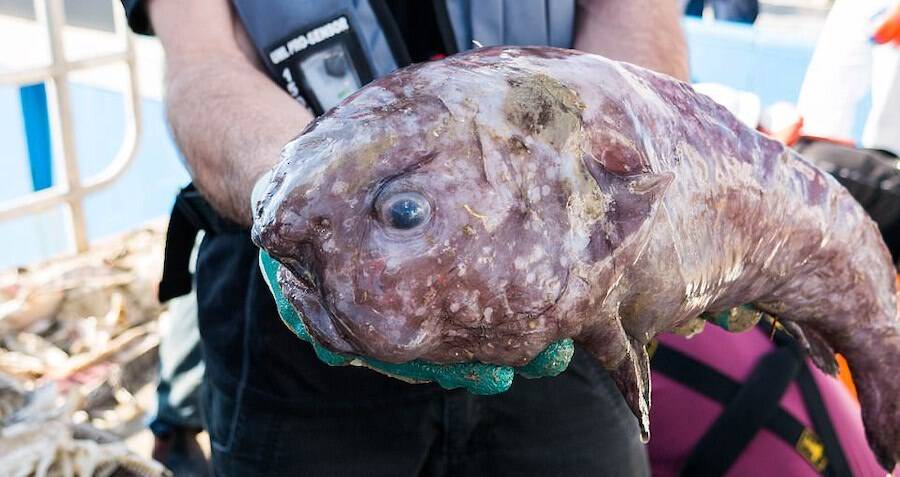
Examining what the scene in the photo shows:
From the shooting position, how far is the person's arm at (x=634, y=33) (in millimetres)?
2111

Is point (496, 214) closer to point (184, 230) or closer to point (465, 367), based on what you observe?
point (465, 367)

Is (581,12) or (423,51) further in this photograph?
(581,12)

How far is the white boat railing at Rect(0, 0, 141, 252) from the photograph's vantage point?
3820 mm

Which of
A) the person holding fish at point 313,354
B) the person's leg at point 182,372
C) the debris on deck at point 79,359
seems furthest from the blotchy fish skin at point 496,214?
the person's leg at point 182,372

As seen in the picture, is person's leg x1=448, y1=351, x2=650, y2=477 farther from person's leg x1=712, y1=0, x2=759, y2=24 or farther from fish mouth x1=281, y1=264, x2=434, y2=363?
person's leg x1=712, y1=0, x2=759, y2=24

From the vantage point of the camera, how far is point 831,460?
89.7 inches

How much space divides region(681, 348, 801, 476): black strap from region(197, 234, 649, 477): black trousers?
343 mm

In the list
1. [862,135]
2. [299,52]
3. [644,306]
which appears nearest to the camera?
[644,306]

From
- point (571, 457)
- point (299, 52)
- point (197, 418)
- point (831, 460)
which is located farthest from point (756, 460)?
point (197, 418)

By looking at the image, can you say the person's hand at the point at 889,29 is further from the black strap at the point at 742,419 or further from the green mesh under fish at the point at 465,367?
the green mesh under fish at the point at 465,367

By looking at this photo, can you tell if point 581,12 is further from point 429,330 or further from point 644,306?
point 429,330

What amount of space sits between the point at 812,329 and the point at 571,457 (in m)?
0.63

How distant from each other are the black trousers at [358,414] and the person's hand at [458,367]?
2.04ft

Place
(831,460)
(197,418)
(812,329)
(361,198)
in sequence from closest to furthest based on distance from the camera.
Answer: (361,198) < (812,329) < (831,460) < (197,418)
